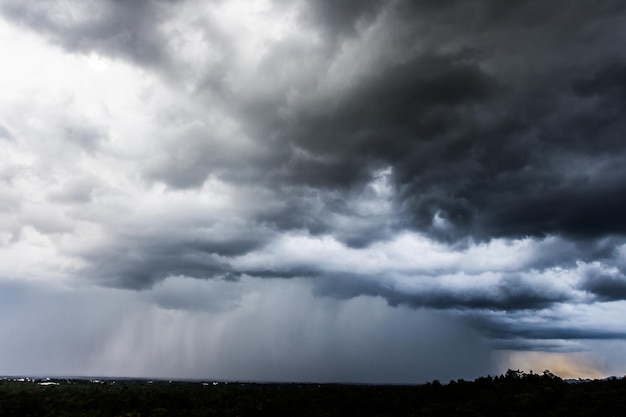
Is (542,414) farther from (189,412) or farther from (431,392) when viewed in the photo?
(189,412)

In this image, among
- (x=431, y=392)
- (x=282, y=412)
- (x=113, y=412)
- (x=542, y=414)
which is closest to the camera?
(x=542, y=414)

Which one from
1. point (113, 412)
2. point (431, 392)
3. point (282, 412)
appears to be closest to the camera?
point (282, 412)

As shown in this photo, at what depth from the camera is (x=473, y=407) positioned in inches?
3871

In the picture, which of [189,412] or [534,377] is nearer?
[189,412]

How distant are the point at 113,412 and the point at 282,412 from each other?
134ft

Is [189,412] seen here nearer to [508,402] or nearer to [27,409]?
[27,409]

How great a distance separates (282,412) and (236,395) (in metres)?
38.3

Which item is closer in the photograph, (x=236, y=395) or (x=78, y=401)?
(x=78, y=401)

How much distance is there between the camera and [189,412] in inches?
4348

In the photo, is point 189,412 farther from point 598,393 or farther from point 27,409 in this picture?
point 598,393

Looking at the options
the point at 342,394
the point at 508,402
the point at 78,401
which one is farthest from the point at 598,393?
the point at 78,401

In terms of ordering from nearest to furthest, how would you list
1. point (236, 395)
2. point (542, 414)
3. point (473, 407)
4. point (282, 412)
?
point (542, 414)
point (473, 407)
point (282, 412)
point (236, 395)

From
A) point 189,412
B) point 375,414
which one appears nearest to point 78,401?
point 189,412

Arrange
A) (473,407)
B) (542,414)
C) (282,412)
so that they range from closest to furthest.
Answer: (542,414)
(473,407)
(282,412)
